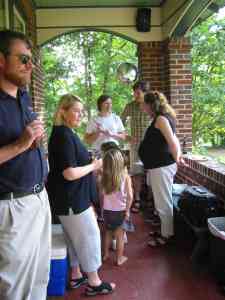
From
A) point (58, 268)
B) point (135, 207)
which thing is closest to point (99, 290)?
point (58, 268)

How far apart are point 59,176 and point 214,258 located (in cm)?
131

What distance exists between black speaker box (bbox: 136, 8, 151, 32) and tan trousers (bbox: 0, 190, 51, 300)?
4.12 metres

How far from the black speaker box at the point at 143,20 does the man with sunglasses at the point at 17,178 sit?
12.8 ft

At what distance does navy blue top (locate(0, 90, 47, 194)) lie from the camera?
1.62 metres

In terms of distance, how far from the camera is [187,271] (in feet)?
9.75

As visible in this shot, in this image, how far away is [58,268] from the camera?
250 centimetres

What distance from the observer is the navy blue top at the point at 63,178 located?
2.26m

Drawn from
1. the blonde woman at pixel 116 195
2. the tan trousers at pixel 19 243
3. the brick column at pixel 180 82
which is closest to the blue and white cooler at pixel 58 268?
the blonde woman at pixel 116 195

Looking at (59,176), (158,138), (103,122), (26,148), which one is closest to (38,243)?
(26,148)

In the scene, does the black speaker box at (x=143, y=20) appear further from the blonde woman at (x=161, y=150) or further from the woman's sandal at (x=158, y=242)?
the woman's sandal at (x=158, y=242)

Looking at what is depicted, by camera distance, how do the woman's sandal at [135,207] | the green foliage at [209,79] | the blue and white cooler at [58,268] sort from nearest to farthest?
the blue and white cooler at [58,268], the woman's sandal at [135,207], the green foliage at [209,79]

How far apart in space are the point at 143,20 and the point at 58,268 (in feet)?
12.8

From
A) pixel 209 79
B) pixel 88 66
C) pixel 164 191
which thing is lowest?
pixel 164 191

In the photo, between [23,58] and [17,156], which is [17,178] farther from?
[23,58]
